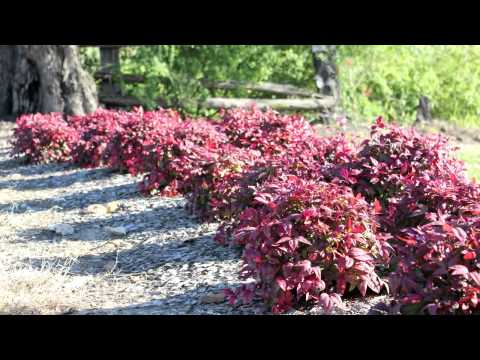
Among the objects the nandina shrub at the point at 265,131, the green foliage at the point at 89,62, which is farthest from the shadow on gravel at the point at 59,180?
the green foliage at the point at 89,62

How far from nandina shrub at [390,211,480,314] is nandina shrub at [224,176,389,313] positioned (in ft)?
1.23

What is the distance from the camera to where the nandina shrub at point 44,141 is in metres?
9.54

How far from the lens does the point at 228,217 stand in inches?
223

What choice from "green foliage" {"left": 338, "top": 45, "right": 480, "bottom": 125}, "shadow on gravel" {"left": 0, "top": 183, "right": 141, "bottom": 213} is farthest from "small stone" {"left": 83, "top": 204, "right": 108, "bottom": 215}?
"green foliage" {"left": 338, "top": 45, "right": 480, "bottom": 125}

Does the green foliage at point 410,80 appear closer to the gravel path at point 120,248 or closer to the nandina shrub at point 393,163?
the gravel path at point 120,248

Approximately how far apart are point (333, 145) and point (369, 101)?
9003mm

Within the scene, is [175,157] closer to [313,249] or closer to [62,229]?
Answer: [62,229]

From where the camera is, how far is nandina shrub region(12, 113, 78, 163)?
9.54 metres

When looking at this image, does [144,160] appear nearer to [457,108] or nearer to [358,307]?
[358,307]

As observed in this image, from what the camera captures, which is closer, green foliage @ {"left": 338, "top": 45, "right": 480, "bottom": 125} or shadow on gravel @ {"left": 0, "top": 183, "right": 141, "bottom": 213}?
shadow on gravel @ {"left": 0, "top": 183, "right": 141, "bottom": 213}

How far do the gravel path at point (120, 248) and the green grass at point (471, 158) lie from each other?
11.5 feet

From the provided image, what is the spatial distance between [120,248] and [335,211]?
2.34 metres

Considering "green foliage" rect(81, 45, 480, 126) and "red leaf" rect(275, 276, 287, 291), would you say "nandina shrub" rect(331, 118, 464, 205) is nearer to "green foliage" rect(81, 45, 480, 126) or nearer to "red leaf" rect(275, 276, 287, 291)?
"red leaf" rect(275, 276, 287, 291)

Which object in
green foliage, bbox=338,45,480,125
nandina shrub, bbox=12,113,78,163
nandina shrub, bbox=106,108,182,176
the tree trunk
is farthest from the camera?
green foliage, bbox=338,45,480,125
